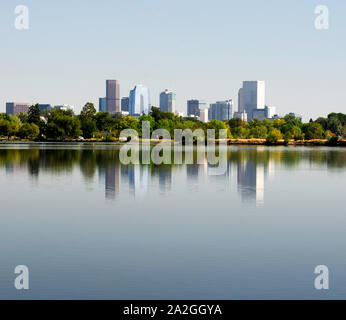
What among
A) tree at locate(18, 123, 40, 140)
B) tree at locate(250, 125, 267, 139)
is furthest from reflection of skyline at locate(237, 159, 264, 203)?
tree at locate(250, 125, 267, 139)

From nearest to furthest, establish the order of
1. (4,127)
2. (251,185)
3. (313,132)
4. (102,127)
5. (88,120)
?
1. (251,185)
2. (4,127)
3. (88,120)
4. (102,127)
5. (313,132)

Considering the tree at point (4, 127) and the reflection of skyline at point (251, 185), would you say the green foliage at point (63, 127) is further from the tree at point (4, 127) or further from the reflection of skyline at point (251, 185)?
the reflection of skyline at point (251, 185)

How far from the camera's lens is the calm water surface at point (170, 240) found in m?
9.23

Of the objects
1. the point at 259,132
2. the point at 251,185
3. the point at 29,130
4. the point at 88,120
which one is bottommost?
the point at 251,185

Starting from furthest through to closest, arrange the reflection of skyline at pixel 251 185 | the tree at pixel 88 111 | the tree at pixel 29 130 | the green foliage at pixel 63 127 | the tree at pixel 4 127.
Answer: the tree at pixel 88 111
the tree at pixel 29 130
the tree at pixel 4 127
the green foliage at pixel 63 127
the reflection of skyline at pixel 251 185

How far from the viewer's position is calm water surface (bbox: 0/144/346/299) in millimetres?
9234

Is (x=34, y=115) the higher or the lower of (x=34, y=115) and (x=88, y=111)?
the lower

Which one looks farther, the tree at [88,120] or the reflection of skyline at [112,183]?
the tree at [88,120]

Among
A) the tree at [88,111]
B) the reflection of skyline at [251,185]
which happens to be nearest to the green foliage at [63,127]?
the tree at [88,111]

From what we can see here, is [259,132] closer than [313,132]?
No

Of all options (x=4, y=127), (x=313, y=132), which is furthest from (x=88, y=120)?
(x=313, y=132)

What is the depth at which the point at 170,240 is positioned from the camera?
1306cm

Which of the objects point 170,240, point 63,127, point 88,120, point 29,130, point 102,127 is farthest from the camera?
point 102,127

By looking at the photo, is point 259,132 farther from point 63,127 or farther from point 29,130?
point 29,130
